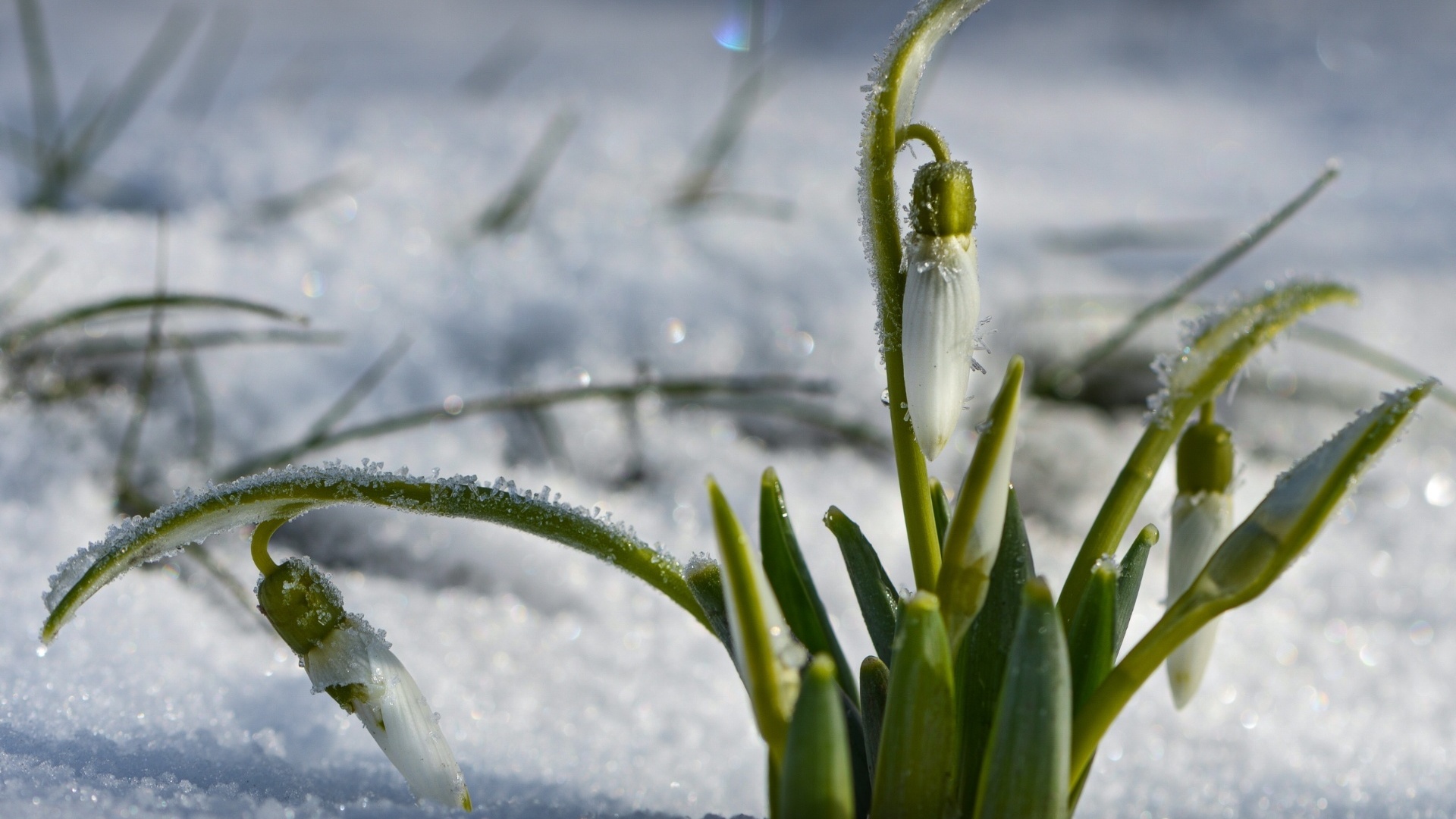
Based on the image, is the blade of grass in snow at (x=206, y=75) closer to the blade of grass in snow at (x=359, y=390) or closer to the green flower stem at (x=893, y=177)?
Result: the blade of grass in snow at (x=359, y=390)

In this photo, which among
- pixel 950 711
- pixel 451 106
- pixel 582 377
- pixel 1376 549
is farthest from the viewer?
pixel 451 106

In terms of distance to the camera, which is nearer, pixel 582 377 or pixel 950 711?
pixel 950 711

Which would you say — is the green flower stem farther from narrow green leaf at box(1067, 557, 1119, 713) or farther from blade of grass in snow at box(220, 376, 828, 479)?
blade of grass in snow at box(220, 376, 828, 479)

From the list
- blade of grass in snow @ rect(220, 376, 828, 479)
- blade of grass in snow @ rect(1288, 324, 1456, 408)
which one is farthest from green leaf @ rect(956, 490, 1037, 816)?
blade of grass in snow @ rect(1288, 324, 1456, 408)

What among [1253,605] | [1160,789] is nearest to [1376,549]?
[1253,605]

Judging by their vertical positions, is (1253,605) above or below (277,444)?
below

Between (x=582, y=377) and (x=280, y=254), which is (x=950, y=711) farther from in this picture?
(x=280, y=254)
